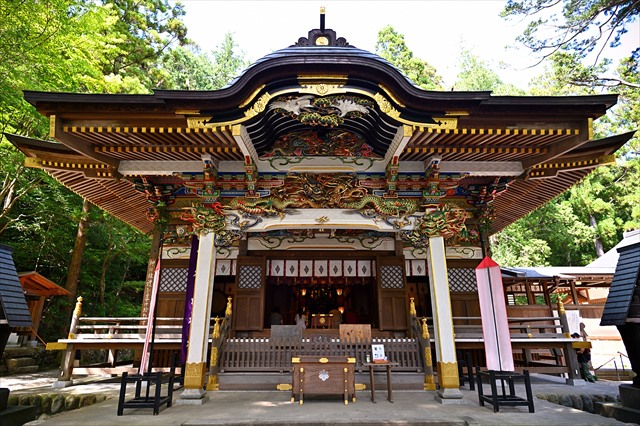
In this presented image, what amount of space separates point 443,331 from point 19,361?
14.3 m

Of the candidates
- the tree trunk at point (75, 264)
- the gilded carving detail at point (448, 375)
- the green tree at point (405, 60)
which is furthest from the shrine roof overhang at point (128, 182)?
the green tree at point (405, 60)

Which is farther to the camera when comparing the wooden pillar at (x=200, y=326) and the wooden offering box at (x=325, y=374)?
the wooden pillar at (x=200, y=326)

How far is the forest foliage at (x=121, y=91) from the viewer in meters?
10.2

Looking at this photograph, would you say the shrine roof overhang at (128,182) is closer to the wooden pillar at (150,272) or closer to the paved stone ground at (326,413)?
the wooden pillar at (150,272)

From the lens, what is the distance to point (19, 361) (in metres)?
12.7

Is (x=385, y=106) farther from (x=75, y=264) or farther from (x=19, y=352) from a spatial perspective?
(x=19, y=352)

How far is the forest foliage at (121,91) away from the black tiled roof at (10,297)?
25.1 feet

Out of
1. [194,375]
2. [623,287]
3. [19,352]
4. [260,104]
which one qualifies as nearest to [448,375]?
[623,287]

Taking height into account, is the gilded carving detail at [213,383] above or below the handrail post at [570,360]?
below

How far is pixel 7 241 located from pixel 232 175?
14.9m

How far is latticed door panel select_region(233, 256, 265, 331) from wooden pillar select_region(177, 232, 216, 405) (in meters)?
3.11

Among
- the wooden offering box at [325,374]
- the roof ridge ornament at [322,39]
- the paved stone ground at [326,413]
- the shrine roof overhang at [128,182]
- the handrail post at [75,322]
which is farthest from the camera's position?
the handrail post at [75,322]

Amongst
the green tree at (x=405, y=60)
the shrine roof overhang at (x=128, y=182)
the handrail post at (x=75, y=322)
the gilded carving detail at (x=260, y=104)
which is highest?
the green tree at (x=405, y=60)

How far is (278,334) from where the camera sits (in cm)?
905
